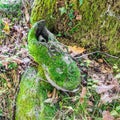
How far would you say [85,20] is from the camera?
2.81 metres

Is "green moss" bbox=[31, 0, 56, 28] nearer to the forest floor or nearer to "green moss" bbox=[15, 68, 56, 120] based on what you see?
the forest floor

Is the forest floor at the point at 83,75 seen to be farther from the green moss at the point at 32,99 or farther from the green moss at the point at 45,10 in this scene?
the green moss at the point at 45,10

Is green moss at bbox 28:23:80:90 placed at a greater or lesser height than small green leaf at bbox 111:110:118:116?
greater

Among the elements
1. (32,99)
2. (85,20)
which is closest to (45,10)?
(85,20)

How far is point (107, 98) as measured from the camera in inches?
87.6

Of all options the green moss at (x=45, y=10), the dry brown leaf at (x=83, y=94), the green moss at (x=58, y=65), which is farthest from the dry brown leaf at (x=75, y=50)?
the dry brown leaf at (x=83, y=94)

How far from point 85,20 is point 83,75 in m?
0.58

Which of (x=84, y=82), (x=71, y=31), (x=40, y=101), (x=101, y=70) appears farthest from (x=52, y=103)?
(x=71, y=31)

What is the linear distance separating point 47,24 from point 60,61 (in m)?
0.61

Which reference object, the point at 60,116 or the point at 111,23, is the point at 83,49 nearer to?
the point at 111,23

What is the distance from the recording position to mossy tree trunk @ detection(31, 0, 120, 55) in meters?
2.72

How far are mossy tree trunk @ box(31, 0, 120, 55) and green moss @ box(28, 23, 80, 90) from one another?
369mm

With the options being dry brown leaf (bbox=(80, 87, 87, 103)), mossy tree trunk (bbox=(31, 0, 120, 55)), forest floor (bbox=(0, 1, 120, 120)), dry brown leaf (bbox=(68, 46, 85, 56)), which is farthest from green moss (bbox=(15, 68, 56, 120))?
mossy tree trunk (bbox=(31, 0, 120, 55))

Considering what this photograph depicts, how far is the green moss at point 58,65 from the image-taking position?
2428 millimetres
